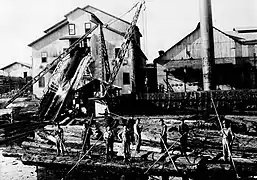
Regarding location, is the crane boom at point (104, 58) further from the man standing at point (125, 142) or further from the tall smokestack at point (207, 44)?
the man standing at point (125, 142)

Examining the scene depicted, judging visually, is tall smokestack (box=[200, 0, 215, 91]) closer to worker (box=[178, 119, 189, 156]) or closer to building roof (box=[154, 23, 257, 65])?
building roof (box=[154, 23, 257, 65])

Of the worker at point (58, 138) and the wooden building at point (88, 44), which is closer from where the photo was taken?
the worker at point (58, 138)

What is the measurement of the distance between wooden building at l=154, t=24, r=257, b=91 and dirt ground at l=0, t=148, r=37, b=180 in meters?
22.4

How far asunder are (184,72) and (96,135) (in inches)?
783

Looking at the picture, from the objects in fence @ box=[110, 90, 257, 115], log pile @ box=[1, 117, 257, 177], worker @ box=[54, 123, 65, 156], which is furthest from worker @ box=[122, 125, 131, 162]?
fence @ box=[110, 90, 257, 115]

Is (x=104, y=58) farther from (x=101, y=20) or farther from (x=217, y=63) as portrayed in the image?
(x=101, y=20)

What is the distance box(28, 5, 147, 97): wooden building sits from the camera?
39906 millimetres

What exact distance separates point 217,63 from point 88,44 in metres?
16.8

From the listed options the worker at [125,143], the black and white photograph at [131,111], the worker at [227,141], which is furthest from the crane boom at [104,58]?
the worker at [227,141]

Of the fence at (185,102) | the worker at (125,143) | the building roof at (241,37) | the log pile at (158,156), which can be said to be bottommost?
the log pile at (158,156)

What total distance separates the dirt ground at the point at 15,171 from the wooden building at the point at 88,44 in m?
20.2

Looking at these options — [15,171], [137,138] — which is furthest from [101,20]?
[137,138]

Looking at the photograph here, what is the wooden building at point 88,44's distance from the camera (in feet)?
131

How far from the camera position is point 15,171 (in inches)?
720
